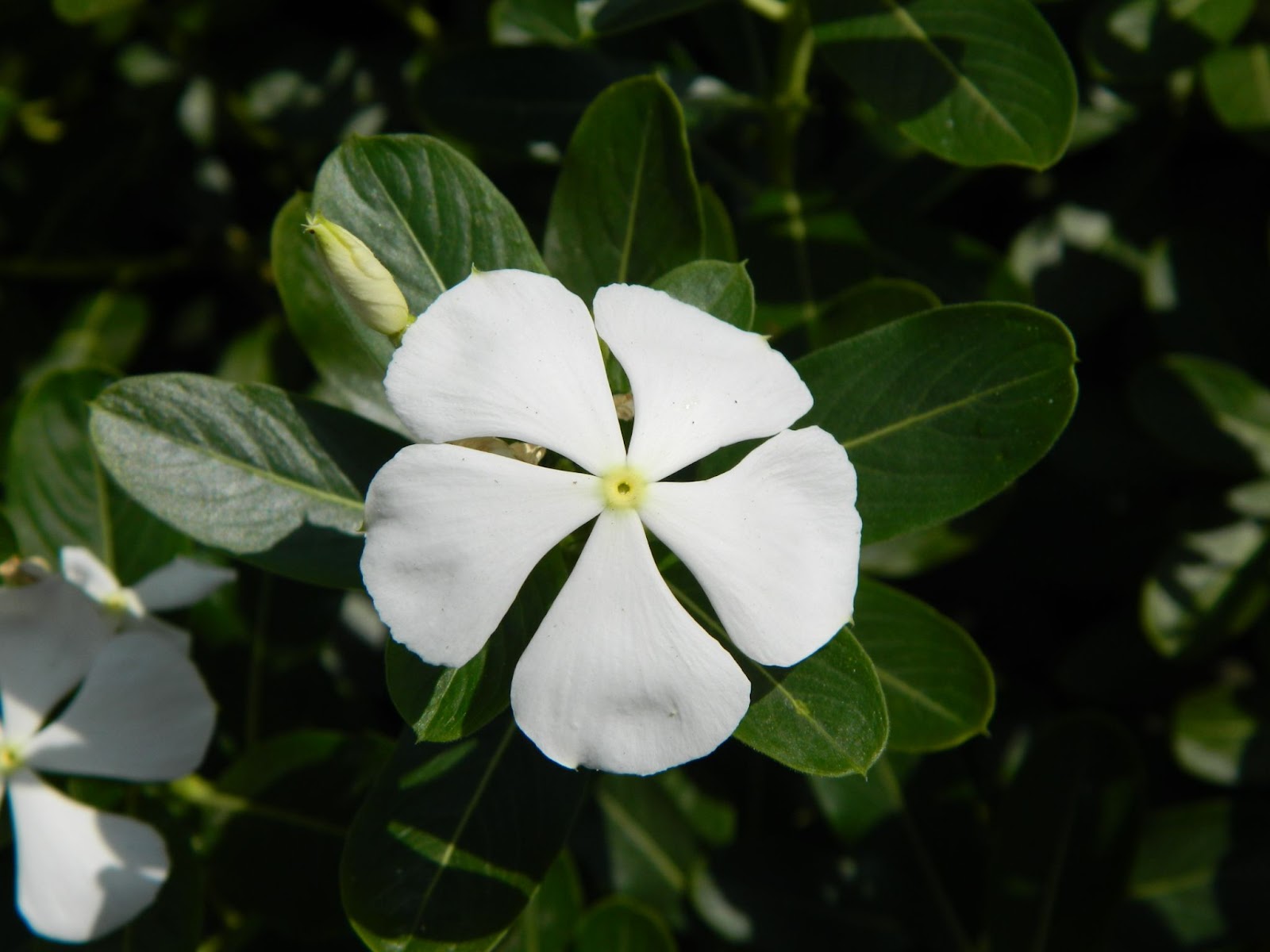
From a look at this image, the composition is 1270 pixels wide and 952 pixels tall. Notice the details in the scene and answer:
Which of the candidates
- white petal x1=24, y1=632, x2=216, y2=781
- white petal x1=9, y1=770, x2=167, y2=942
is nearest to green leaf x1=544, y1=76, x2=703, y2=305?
white petal x1=24, y1=632, x2=216, y2=781

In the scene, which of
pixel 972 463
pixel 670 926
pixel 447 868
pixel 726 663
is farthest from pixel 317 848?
pixel 972 463

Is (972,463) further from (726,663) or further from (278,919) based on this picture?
(278,919)

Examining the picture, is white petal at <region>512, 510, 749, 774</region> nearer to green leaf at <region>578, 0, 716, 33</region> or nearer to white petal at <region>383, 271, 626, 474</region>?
Answer: white petal at <region>383, 271, 626, 474</region>

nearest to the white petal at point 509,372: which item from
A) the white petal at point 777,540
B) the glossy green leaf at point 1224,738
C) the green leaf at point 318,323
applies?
the white petal at point 777,540

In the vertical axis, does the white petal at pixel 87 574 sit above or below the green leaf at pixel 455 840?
above

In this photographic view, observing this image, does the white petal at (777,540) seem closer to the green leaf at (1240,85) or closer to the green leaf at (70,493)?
the green leaf at (70,493)

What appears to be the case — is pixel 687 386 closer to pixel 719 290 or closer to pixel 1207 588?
pixel 719 290

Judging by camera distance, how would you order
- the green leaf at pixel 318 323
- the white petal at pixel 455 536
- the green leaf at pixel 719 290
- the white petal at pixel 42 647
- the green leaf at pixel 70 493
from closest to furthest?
1. the white petal at pixel 455 536
2. the green leaf at pixel 719 290
3. the white petal at pixel 42 647
4. the green leaf at pixel 318 323
5. the green leaf at pixel 70 493

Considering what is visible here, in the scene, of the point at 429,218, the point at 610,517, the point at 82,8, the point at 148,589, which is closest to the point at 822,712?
the point at 610,517
